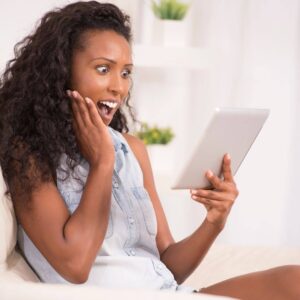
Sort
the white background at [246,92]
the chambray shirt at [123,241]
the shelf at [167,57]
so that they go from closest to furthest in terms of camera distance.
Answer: the chambray shirt at [123,241], the shelf at [167,57], the white background at [246,92]

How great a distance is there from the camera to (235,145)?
170 centimetres

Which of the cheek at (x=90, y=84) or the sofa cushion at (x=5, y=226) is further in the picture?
the cheek at (x=90, y=84)

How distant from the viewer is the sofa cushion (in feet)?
5.13

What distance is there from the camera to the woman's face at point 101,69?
1721 millimetres

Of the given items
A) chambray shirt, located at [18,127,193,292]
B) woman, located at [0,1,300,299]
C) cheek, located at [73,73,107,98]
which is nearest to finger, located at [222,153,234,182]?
woman, located at [0,1,300,299]

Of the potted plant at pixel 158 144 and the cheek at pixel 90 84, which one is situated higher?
the cheek at pixel 90 84

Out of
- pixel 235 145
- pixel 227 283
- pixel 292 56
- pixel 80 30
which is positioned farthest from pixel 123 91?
pixel 292 56

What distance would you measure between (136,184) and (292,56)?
2294 millimetres

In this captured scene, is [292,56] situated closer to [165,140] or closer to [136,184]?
[165,140]

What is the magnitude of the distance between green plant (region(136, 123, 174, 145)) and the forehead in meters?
1.77

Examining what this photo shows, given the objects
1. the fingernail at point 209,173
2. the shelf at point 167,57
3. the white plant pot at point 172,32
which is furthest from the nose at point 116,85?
the white plant pot at point 172,32

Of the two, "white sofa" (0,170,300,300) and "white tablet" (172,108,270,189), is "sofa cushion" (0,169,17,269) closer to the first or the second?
"white sofa" (0,170,300,300)

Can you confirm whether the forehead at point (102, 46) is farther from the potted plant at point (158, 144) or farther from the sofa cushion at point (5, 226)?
the potted plant at point (158, 144)

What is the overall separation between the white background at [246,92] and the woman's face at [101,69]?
2.10 meters
